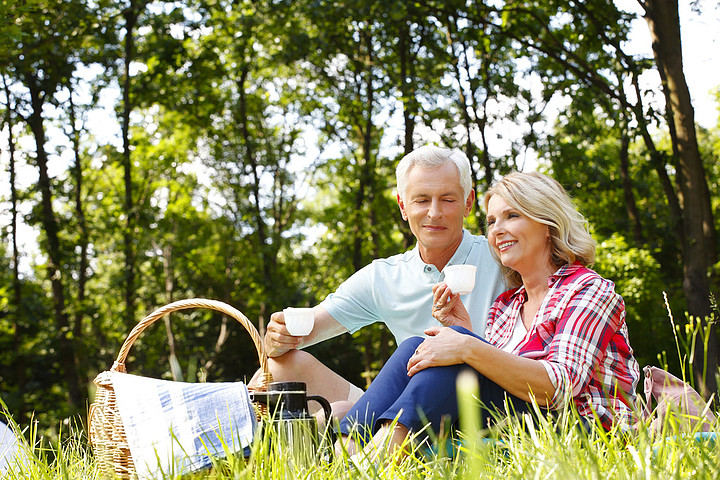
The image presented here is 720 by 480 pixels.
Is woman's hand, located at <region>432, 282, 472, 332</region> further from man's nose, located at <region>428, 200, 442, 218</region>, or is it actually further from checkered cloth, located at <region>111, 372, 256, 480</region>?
checkered cloth, located at <region>111, 372, 256, 480</region>

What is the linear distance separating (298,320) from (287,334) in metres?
0.21

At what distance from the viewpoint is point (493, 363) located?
7.28ft

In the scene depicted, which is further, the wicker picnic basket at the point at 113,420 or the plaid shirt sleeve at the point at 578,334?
the plaid shirt sleeve at the point at 578,334

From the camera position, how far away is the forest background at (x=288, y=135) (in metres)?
7.71

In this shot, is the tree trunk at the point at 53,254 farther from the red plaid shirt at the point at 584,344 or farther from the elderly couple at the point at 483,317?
the red plaid shirt at the point at 584,344

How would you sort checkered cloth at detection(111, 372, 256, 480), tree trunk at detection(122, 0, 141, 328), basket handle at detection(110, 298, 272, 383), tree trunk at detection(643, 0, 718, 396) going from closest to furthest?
1. checkered cloth at detection(111, 372, 256, 480)
2. basket handle at detection(110, 298, 272, 383)
3. tree trunk at detection(643, 0, 718, 396)
4. tree trunk at detection(122, 0, 141, 328)

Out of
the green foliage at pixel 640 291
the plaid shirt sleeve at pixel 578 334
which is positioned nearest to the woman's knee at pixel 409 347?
the plaid shirt sleeve at pixel 578 334

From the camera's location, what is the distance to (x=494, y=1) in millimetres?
8250

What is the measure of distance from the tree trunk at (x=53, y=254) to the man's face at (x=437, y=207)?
7753mm

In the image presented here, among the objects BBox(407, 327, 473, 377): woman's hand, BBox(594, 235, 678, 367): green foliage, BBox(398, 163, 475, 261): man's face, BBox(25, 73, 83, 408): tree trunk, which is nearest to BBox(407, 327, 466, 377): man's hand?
BBox(407, 327, 473, 377): woman's hand

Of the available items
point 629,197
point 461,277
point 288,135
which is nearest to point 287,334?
point 461,277

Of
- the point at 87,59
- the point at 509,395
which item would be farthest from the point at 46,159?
the point at 509,395

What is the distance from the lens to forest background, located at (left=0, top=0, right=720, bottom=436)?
25.3 feet

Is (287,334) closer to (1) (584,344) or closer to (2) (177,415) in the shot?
(2) (177,415)
